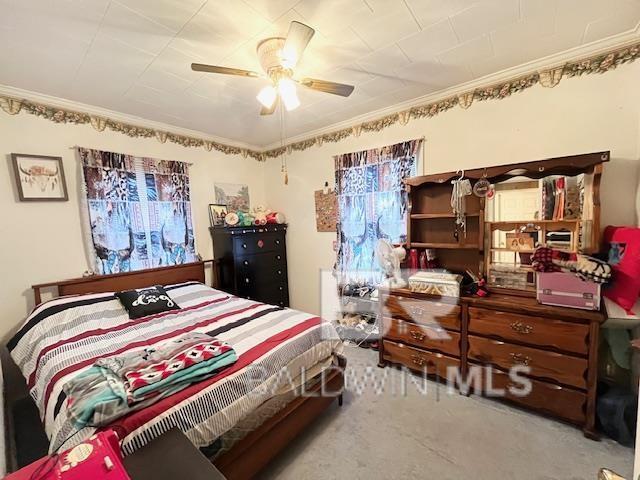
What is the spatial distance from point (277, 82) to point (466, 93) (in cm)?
171

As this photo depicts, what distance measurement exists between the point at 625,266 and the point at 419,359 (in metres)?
1.51

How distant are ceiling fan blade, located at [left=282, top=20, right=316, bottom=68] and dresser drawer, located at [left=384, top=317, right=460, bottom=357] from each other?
7.22 feet

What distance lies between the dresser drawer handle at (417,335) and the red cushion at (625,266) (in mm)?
1233

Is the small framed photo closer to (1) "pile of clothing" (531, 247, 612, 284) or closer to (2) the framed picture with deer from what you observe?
(2) the framed picture with deer

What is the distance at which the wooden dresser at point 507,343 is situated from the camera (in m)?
1.73

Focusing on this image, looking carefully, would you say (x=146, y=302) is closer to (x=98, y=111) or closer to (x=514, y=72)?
(x=98, y=111)

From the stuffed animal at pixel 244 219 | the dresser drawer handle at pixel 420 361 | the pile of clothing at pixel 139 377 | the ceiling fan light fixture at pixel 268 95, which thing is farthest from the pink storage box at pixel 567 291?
the stuffed animal at pixel 244 219

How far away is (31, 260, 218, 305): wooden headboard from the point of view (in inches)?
93.7

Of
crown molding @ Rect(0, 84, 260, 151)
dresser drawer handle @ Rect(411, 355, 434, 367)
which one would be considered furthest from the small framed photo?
dresser drawer handle @ Rect(411, 355, 434, 367)

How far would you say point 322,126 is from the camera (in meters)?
3.25

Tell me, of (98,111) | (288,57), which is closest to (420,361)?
Result: (288,57)

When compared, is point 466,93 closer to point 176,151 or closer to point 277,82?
point 277,82

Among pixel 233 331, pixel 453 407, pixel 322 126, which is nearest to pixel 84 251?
pixel 233 331

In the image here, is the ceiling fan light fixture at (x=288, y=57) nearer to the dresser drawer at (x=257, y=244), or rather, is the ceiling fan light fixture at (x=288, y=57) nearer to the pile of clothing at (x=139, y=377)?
the pile of clothing at (x=139, y=377)
